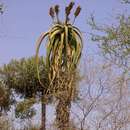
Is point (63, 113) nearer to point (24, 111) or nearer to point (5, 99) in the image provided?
point (24, 111)

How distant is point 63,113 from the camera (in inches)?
766

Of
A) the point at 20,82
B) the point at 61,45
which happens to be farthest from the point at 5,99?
the point at 61,45

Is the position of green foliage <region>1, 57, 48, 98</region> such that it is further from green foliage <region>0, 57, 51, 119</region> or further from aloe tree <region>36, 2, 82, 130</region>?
aloe tree <region>36, 2, 82, 130</region>

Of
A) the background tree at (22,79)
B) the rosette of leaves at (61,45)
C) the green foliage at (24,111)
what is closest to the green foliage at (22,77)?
the background tree at (22,79)

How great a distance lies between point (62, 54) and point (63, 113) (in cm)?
220

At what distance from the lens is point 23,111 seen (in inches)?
1208

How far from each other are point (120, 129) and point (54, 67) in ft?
11.4

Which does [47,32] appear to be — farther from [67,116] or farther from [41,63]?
→ [41,63]

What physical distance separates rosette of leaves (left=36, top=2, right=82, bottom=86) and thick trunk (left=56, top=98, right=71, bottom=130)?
993mm

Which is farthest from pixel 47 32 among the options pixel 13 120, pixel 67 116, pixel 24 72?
pixel 24 72

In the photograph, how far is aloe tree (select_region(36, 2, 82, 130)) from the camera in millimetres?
19656

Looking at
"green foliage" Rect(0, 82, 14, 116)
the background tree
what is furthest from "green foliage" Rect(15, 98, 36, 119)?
"green foliage" Rect(0, 82, 14, 116)

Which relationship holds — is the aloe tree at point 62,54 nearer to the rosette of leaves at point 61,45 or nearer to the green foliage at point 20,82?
the rosette of leaves at point 61,45

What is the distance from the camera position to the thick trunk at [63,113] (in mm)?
19438
